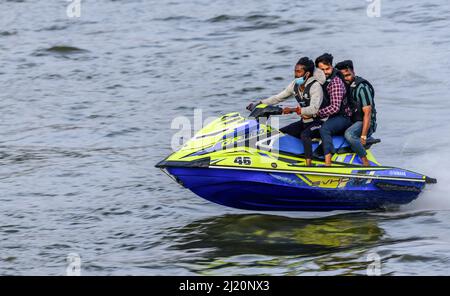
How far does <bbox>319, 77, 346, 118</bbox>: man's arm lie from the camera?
41.9 ft

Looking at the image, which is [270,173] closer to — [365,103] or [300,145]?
[300,145]

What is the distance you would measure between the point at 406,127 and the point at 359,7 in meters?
11.1

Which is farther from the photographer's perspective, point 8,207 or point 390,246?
point 8,207

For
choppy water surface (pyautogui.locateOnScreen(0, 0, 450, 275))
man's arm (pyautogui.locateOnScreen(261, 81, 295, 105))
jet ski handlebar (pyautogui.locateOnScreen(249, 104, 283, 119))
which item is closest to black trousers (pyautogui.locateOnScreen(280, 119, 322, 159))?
man's arm (pyautogui.locateOnScreen(261, 81, 295, 105))

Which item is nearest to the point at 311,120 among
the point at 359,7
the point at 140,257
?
the point at 140,257

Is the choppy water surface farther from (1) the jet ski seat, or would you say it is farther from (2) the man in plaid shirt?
(2) the man in plaid shirt

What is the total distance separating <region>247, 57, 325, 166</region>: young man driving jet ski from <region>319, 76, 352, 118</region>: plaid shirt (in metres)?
0.13

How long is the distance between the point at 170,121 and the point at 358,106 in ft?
26.7

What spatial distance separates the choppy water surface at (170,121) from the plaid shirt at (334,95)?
5.63 ft

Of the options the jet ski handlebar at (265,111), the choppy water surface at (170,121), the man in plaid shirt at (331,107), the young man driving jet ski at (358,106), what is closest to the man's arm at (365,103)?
the young man driving jet ski at (358,106)

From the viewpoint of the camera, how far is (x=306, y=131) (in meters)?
12.9

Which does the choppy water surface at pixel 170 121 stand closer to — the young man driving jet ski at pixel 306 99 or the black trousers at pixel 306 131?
the black trousers at pixel 306 131

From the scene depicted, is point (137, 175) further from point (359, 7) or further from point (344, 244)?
point (359, 7)

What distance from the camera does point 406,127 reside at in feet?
62.6
